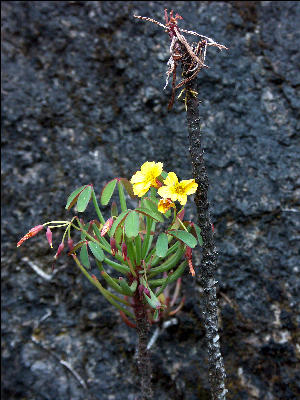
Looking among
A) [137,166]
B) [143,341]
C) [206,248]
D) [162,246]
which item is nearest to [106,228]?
[162,246]

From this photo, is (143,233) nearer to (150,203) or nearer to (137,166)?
(150,203)

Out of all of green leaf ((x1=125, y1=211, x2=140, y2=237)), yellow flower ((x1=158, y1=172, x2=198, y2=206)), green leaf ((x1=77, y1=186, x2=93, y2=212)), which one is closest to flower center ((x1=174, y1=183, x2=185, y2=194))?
yellow flower ((x1=158, y1=172, x2=198, y2=206))

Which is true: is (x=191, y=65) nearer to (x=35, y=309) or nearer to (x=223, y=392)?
(x=223, y=392)

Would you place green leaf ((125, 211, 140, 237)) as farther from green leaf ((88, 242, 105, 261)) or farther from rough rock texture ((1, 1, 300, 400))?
rough rock texture ((1, 1, 300, 400))

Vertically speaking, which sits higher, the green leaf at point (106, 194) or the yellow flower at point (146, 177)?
the yellow flower at point (146, 177)

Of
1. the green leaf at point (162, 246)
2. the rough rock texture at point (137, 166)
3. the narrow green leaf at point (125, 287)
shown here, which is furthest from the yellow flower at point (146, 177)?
the rough rock texture at point (137, 166)

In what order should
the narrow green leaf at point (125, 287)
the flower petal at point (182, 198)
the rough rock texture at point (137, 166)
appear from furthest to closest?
the rough rock texture at point (137, 166)
the narrow green leaf at point (125, 287)
the flower petal at point (182, 198)

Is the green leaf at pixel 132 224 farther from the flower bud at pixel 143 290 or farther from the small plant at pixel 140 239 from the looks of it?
the flower bud at pixel 143 290

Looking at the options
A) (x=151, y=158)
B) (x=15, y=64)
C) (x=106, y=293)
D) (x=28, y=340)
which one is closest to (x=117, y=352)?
(x=28, y=340)
